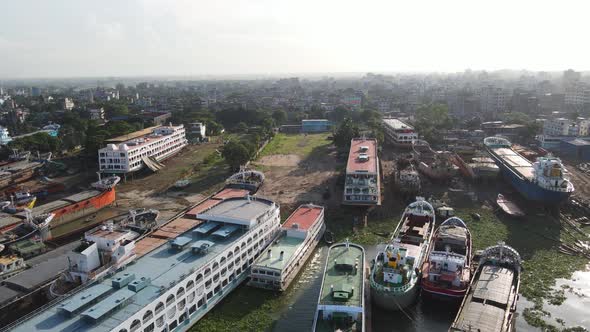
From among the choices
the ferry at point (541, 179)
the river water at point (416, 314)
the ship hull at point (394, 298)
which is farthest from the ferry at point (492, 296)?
the ferry at point (541, 179)

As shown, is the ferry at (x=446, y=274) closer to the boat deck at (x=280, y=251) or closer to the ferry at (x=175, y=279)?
the boat deck at (x=280, y=251)

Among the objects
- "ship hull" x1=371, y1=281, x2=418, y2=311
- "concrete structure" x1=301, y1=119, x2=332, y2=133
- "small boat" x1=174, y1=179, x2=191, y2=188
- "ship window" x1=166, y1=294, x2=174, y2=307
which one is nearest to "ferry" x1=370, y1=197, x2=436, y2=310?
"ship hull" x1=371, y1=281, x2=418, y2=311

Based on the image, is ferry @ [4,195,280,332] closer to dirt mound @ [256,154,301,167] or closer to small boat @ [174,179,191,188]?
small boat @ [174,179,191,188]

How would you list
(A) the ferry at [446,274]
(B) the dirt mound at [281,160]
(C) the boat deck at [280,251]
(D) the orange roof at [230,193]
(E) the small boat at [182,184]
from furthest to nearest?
(B) the dirt mound at [281,160], (E) the small boat at [182,184], (D) the orange roof at [230,193], (C) the boat deck at [280,251], (A) the ferry at [446,274]

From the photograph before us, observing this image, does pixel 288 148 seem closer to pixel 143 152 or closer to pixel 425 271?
pixel 143 152

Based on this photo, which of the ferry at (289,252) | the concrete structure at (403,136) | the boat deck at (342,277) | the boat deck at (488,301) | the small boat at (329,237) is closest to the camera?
the boat deck at (488,301)

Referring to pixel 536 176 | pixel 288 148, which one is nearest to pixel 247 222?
pixel 536 176

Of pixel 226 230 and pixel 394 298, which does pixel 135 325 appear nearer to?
pixel 226 230
